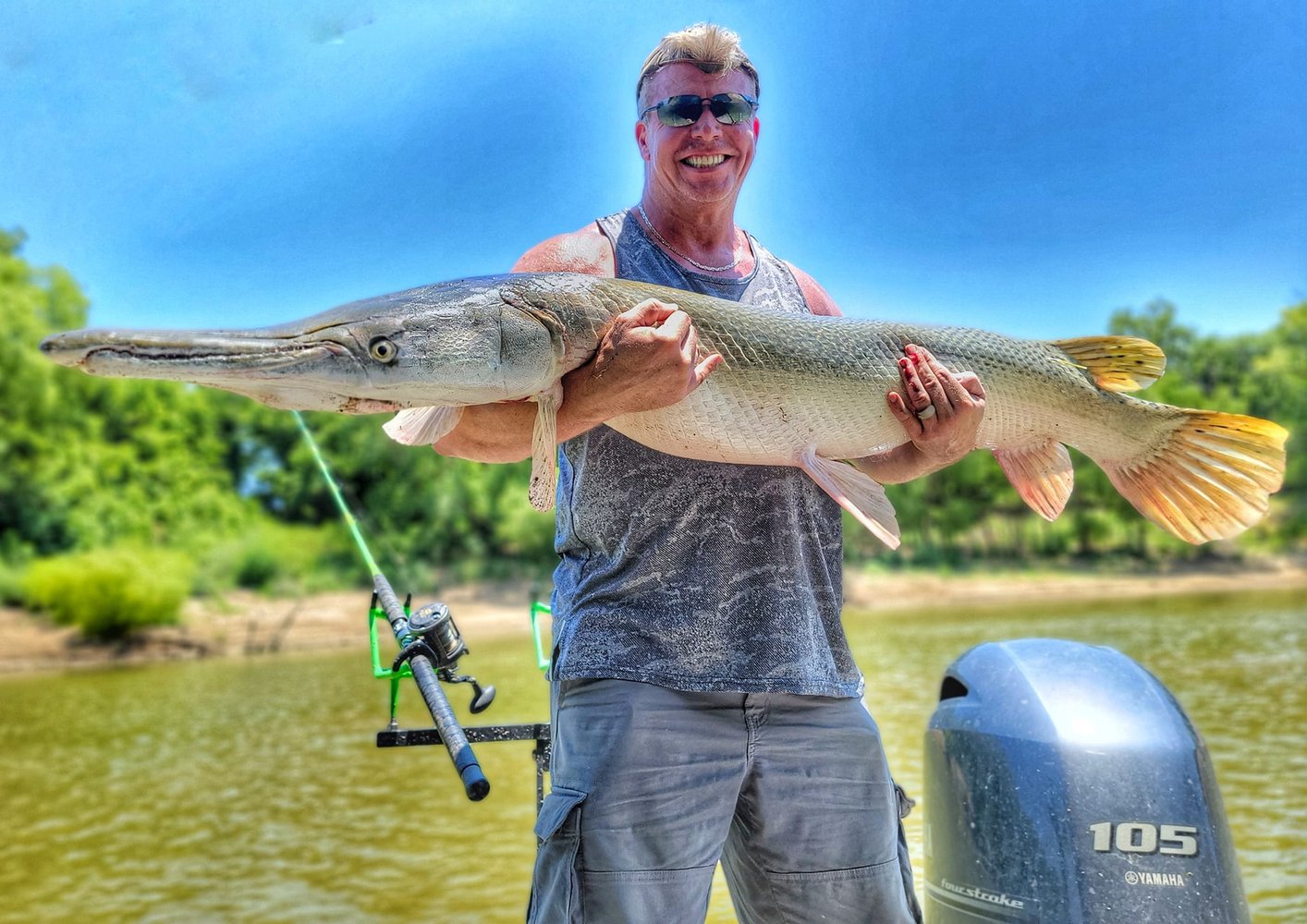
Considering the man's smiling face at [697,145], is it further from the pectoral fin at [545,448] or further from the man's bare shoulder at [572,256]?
the pectoral fin at [545,448]

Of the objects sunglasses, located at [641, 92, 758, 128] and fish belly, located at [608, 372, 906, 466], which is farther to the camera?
sunglasses, located at [641, 92, 758, 128]

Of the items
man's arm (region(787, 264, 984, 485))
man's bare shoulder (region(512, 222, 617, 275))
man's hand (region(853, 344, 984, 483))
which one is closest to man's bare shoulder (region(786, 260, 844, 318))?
man's arm (region(787, 264, 984, 485))

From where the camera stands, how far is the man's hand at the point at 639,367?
187 cm

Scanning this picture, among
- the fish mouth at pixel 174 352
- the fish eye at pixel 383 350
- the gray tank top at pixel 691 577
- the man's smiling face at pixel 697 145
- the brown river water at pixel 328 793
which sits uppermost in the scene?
the man's smiling face at pixel 697 145

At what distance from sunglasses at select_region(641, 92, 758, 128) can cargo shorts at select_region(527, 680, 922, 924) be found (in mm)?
1304

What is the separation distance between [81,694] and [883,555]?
99.1ft

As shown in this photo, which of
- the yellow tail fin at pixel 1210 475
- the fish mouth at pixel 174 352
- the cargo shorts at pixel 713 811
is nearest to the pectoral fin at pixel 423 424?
the fish mouth at pixel 174 352

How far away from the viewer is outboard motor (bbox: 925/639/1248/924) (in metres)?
2.41

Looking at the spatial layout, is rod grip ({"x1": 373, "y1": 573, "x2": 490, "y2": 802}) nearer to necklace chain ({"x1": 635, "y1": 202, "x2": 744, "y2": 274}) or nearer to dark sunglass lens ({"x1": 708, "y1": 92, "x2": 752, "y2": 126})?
necklace chain ({"x1": 635, "y1": 202, "x2": 744, "y2": 274})

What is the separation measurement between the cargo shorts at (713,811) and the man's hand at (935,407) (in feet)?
2.12

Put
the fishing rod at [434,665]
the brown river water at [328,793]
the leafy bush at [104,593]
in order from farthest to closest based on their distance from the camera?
the leafy bush at [104,593]
the brown river water at [328,793]
the fishing rod at [434,665]

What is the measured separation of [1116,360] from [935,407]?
794 mm

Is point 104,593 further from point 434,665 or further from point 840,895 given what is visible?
point 840,895

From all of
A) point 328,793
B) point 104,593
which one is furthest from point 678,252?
point 104,593
